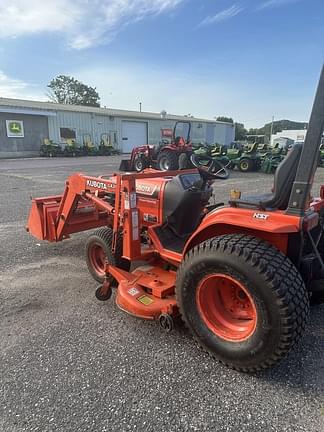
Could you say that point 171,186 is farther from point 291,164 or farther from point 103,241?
point 291,164

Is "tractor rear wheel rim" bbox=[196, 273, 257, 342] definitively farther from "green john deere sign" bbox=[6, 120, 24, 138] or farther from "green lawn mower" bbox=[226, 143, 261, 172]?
"green john deere sign" bbox=[6, 120, 24, 138]

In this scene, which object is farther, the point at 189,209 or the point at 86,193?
the point at 86,193

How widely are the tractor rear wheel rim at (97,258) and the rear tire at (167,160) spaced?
10141mm

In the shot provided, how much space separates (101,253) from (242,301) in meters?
1.75

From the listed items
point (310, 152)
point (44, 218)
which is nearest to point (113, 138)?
point (44, 218)

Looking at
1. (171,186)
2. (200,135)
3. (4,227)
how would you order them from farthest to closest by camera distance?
(200,135)
(4,227)
(171,186)

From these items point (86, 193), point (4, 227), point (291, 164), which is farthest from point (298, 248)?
point (4, 227)

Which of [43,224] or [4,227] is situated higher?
[43,224]

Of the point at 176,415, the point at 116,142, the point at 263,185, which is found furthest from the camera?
the point at 116,142

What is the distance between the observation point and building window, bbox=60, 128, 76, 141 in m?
25.5

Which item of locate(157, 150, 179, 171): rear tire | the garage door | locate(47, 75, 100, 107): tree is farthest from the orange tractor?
locate(47, 75, 100, 107): tree

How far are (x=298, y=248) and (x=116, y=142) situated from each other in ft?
92.7

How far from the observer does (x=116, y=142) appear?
29125mm

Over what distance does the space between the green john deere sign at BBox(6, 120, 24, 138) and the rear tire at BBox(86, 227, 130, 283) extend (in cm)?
2219
